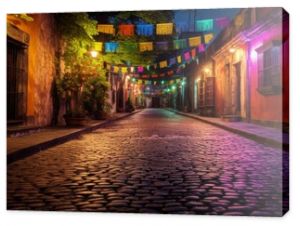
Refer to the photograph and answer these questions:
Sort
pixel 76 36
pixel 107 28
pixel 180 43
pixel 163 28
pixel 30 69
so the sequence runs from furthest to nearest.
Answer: pixel 180 43
pixel 76 36
pixel 163 28
pixel 107 28
pixel 30 69

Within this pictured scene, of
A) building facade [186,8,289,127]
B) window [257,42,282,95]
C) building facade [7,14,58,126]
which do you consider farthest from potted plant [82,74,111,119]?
window [257,42,282,95]

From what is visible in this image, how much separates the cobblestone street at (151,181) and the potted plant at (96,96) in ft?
29.8

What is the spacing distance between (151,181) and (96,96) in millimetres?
13334

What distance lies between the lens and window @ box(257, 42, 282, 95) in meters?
12.2

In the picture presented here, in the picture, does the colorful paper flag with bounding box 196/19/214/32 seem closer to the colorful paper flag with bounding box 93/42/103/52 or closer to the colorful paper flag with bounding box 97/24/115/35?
the colorful paper flag with bounding box 97/24/115/35

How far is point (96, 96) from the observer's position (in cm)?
1839

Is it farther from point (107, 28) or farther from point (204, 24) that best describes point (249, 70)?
point (107, 28)

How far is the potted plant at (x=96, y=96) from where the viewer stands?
17344 millimetres

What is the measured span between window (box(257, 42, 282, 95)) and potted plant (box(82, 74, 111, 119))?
22.0 feet

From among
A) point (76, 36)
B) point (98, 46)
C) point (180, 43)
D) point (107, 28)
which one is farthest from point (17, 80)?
point (180, 43)

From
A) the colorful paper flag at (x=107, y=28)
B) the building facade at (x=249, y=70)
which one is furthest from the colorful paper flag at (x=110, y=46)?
the building facade at (x=249, y=70)

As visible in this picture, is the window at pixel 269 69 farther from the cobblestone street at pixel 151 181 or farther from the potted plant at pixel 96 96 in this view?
the potted plant at pixel 96 96

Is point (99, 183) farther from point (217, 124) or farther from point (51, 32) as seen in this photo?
point (217, 124)
